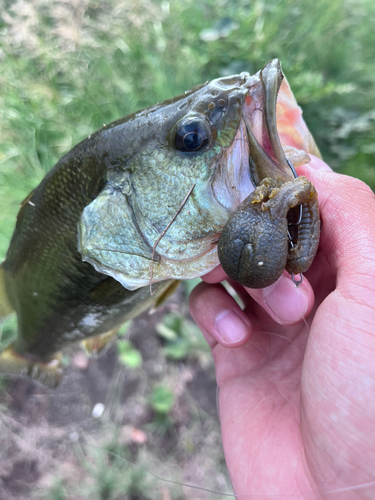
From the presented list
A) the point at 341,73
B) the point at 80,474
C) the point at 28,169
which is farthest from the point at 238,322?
the point at 341,73

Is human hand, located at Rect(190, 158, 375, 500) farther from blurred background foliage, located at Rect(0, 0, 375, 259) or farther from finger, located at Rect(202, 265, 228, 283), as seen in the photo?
blurred background foliage, located at Rect(0, 0, 375, 259)

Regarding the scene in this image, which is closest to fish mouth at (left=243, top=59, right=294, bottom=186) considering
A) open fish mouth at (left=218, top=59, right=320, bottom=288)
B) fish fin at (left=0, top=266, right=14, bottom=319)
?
open fish mouth at (left=218, top=59, right=320, bottom=288)

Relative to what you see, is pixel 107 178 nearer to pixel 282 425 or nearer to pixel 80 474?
pixel 282 425

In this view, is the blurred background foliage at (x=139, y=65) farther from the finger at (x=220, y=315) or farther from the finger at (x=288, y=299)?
the finger at (x=288, y=299)

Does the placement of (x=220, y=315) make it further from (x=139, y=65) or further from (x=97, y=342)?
(x=139, y=65)

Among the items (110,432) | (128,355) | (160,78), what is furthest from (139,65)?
(110,432)

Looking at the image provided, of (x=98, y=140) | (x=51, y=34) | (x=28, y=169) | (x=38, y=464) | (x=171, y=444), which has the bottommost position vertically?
(x=171, y=444)
